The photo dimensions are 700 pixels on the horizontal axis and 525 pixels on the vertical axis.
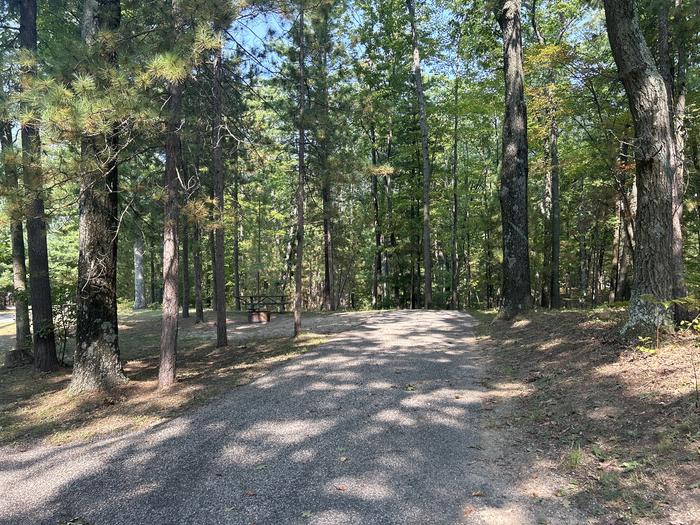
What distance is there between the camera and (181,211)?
6.90 meters

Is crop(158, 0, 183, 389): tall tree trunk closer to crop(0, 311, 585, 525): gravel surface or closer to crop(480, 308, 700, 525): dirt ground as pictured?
crop(0, 311, 585, 525): gravel surface

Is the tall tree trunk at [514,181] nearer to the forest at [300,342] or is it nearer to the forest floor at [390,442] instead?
the forest at [300,342]

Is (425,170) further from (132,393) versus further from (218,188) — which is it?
(132,393)

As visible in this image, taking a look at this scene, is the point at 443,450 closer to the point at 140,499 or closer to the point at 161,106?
the point at 140,499

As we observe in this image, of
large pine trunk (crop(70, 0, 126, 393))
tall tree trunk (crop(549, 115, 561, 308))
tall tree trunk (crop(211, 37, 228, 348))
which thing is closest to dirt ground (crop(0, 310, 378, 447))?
large pine trunk (crop(70, 0, 126, 393))

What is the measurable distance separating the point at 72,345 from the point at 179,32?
377 inches

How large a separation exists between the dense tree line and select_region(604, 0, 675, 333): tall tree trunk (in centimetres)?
2

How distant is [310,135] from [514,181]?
5009mm

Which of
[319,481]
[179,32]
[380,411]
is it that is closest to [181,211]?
[179,32]

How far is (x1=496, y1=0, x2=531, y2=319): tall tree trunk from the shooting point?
10227mm

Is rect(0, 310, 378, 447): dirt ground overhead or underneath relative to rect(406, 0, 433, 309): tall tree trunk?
underneath

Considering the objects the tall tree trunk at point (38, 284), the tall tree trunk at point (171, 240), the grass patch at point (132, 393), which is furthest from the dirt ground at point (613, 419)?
the tall tree trunk at point (38, 284)

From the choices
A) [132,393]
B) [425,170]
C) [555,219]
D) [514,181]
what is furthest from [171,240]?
[555,219]

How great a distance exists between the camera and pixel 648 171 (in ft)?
17.5
